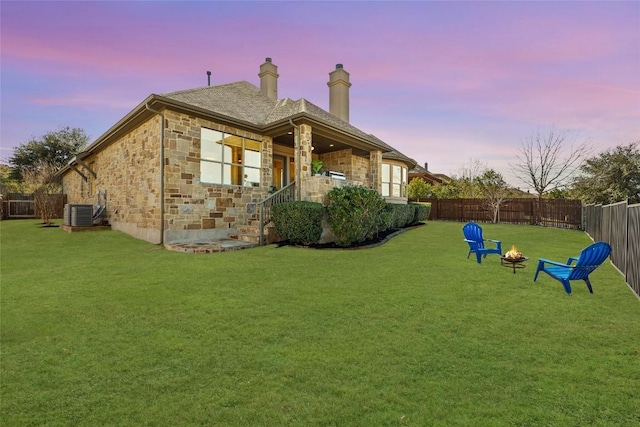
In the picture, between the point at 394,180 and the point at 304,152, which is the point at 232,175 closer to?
the point at 304,152

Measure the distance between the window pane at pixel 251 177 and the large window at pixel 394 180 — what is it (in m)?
7.80

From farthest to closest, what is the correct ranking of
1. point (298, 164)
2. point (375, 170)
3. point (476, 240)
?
point (375, 170) < point (298, 164) < point (476, 240)

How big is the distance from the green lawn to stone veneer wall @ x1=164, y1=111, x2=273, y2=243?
12.1 feet

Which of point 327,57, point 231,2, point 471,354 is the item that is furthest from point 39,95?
point 471,354

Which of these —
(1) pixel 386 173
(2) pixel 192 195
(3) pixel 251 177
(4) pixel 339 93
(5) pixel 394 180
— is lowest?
(2) pixel 192 195

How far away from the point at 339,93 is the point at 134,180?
35.1 ft

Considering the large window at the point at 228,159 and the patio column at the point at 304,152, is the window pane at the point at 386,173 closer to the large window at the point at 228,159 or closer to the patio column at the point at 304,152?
the patio column at the point at 304,152

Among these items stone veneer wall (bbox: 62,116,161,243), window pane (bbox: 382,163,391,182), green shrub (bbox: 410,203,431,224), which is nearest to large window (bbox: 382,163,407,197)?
window pane (bbox: 382,163,391,182)

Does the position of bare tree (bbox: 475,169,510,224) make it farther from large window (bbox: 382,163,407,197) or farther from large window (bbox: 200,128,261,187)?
large window (bbox: 200,128,261,187)

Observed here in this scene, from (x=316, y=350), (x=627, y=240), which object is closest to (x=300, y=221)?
(x=316, y=350)

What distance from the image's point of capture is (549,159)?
2405 cm

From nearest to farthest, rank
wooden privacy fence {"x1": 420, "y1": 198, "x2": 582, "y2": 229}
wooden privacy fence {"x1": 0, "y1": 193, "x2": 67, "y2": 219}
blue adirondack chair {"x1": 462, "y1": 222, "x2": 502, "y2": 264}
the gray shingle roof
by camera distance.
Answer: blue adirondack chair {"x1": 462, "y1": 222, "x2": 502, "y2": 264}, the gray shingle roof, wooden privacy fence {"x1": 420, "y1": 198, "x2": 582, "y2": 229}, wooden privacy fence {"x1": 0, "y1": 193, "x2": 67, "y2": 219}

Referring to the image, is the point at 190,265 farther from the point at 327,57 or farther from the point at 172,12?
the point at 327,57

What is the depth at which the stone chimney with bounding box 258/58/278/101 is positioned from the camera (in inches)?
592
